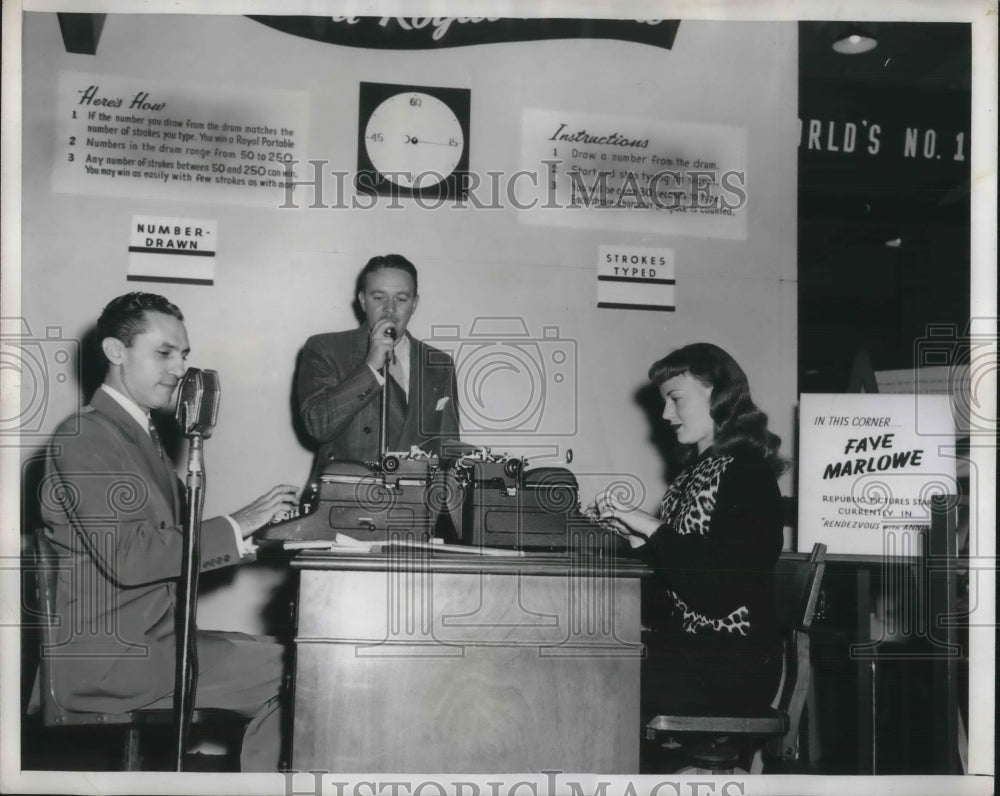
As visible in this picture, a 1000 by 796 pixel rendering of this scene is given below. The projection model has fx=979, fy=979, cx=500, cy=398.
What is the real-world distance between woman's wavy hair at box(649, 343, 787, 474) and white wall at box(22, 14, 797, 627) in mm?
519

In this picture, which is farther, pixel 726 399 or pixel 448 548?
pixel 726 399

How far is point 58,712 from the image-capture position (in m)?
2.82

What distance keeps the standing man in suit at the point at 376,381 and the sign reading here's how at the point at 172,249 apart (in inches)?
19.1

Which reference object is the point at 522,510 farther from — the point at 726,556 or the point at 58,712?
the point at 58,712

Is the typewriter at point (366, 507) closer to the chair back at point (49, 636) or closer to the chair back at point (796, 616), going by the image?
the chair back at point (49, 636)

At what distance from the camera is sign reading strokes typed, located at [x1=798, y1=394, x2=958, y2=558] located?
142 inches

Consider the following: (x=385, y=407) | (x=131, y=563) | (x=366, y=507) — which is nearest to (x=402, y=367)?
(x=385, y=407)

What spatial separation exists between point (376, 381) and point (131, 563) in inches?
43.6

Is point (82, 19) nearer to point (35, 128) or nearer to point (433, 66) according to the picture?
point (35, 128)

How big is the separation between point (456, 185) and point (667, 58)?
98 centimetres

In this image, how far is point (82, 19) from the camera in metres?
3.44

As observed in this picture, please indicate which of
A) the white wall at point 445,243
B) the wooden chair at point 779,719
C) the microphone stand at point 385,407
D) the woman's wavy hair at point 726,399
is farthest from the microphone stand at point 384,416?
the wooden chair at point 779,719

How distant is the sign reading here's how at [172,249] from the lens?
11.7 ft

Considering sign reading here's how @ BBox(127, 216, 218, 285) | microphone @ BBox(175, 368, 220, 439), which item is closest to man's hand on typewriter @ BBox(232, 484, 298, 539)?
microphone @ BBox(175, 368, 220, 439)
